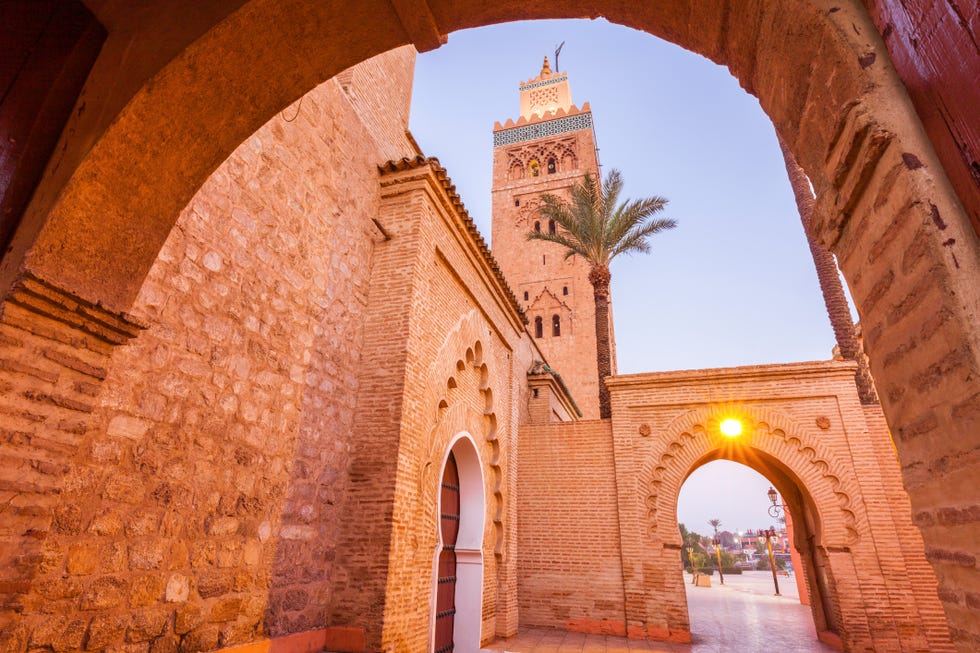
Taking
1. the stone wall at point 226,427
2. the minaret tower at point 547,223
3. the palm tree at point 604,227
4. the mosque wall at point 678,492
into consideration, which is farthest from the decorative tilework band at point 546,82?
the stone wall at point 226,427

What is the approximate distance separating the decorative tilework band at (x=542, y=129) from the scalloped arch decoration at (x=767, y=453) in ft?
71.2

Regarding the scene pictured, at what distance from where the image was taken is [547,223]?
85.5 ft

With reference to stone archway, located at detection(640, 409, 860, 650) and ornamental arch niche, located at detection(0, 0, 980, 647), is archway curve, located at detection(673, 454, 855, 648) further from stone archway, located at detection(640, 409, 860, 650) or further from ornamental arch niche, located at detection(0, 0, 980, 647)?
ornamental arch niche, located at detection(0, 0, 980, 647)

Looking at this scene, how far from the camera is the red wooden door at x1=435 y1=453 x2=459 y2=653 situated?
22.5 ft

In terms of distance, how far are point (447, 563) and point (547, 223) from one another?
69.2 feet

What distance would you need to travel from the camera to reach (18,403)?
214 centimetres

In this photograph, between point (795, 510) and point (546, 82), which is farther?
point (546, 82)

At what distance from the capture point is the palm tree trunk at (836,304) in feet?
33.8

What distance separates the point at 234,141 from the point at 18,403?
65.4 inches

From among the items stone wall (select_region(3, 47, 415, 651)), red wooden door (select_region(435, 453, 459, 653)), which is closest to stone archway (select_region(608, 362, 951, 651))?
red wooden door (select_region(435, 453, 459, 653))

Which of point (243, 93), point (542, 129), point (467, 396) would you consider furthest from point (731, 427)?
point (542, 129)

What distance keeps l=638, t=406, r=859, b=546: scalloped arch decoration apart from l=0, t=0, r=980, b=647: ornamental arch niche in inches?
352

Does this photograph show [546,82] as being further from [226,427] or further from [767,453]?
[226,427]

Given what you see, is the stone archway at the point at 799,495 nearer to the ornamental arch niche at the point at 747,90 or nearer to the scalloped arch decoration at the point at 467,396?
the scalloped arch decoration at the point at 467,396
